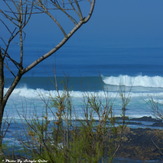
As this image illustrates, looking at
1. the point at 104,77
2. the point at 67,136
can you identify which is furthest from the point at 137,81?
the point at 67,136

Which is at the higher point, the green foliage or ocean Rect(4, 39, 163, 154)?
ocean Rect(4, 39, 163, 154)

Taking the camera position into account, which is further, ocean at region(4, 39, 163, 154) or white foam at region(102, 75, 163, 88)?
white foam at region(102, 75, 163, 88)

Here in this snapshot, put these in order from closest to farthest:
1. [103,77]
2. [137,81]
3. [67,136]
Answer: [67,136] < [137,81] < [103,77]

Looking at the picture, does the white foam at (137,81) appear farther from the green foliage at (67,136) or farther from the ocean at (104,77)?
the green foliage at (67,136)

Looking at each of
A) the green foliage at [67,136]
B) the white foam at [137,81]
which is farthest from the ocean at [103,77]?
the green foliage at [67,136]

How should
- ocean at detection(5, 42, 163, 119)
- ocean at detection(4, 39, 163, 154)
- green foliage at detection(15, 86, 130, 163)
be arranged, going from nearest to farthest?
green foliage at detection(15, 86, 130, 163) → ocean at detection(4, 39, 163, 154) → ocean at detection(5, 42, 163, 119)

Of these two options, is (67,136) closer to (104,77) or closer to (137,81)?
(137,81)

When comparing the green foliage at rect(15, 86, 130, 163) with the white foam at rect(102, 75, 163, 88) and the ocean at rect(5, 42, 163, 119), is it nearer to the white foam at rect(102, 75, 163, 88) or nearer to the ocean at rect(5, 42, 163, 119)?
the ocean at rect(5, 42, 163, 119)

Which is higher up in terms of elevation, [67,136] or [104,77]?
[104,77]

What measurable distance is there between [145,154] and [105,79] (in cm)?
2081

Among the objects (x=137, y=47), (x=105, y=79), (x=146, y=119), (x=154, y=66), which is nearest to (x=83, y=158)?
(x=146, y=119)

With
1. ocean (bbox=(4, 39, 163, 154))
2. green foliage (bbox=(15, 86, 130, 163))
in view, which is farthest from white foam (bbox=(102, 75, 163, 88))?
green foliage (bbox=(15, 86, 130, 163))

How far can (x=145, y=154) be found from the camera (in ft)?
35.1

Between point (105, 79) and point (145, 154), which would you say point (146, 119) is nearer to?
point (145, 154)
